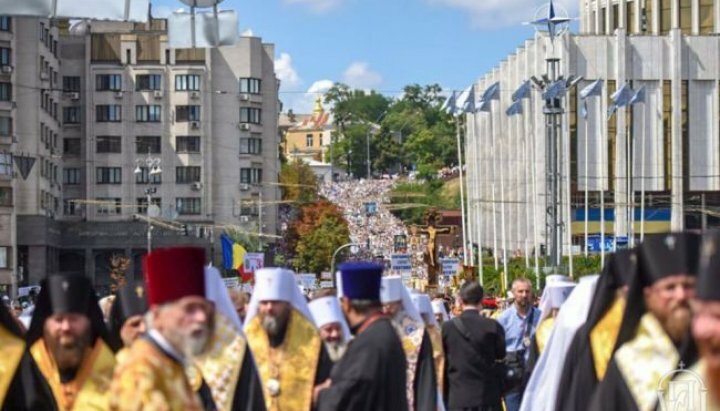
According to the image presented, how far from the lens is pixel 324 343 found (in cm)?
1248

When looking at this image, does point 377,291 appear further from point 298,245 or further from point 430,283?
point 298,245

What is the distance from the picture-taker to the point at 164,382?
6.84 metres

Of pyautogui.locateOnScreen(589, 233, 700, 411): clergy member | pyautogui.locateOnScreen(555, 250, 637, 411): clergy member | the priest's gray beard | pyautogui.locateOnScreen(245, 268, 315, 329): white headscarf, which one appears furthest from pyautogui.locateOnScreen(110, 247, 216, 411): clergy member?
the priest's gray beard

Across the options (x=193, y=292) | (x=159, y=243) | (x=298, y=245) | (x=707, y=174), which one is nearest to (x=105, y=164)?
(x=159, y=243)

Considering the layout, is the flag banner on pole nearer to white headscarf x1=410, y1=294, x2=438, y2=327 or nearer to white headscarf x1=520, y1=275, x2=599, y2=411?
white headscarf x1=410, y1=294, x2=438, y2=327

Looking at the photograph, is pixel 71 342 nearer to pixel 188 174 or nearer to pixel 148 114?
pixel 148 114

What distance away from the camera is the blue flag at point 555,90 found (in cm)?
6131

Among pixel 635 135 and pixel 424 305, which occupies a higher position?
pixel 635 135

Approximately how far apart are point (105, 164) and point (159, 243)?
214 inches

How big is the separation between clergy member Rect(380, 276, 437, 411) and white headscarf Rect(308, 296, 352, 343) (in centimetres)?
39

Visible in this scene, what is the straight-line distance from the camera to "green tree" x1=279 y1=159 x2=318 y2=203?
12738cm

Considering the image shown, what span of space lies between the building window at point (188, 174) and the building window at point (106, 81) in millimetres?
5838

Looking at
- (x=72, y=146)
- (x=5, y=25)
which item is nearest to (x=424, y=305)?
(x=5, y=25)

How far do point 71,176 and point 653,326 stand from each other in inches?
3730
